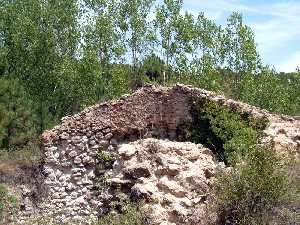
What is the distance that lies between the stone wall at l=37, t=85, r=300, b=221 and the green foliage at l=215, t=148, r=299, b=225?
3.37m

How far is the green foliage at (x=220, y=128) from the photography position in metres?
12.6

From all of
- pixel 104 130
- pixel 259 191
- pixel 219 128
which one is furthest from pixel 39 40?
pixel 259 191

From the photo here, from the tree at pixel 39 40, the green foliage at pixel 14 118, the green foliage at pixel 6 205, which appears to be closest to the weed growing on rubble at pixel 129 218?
the green foliage at pixel 6 205

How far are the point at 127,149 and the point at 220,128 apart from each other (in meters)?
2.17

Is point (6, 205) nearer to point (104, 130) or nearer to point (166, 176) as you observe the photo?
point (104, 130)

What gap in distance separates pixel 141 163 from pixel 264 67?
61.1 feet

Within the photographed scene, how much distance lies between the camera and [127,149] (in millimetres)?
13000

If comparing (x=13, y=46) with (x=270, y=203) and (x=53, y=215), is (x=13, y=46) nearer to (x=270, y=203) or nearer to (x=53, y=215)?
(x=53, y=215)

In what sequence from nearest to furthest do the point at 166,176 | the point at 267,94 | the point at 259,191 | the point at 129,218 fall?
1. the point at 259,191
2. the point at 129,218
3. the point at 166,176
4. the point at 267,94

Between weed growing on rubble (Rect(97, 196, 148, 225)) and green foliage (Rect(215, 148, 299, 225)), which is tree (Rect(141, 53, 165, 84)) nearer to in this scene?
weed growing on rubble (Rect(97, 196, 148, 225))

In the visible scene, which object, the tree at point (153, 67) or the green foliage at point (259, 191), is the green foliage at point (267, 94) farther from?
the green foliage at point (259, 191)

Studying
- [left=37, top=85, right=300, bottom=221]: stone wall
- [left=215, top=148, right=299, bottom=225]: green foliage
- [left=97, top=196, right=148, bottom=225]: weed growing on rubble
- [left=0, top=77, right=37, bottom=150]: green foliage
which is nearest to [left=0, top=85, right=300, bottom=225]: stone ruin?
[left=37, top=85, right=300, bottom=221]: stone wall

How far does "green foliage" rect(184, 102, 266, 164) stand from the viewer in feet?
41.4

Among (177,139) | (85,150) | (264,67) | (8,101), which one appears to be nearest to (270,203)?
(177,139)
